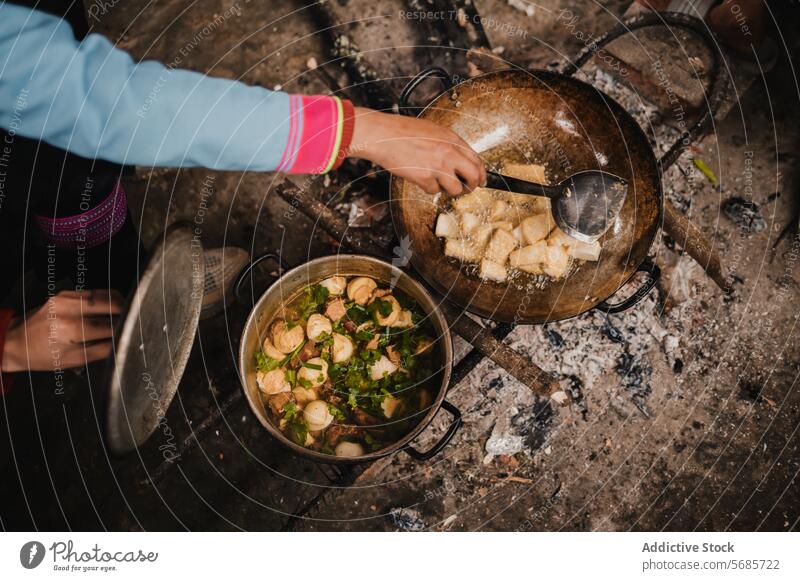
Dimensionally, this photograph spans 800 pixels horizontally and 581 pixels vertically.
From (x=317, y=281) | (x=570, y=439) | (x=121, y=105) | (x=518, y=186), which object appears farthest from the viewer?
(x=570, y=439)

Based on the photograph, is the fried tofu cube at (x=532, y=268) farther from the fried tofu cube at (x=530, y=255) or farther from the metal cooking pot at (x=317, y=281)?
the metal cooking pot at (x=317, y=281)

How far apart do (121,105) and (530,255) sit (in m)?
0.90

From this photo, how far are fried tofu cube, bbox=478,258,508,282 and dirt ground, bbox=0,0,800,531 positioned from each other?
301 millimetres

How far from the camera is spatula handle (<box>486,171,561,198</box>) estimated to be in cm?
113

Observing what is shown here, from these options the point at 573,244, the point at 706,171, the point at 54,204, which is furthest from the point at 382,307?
the point at 706,171

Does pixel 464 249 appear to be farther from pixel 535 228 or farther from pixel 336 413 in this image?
pixel 336 413

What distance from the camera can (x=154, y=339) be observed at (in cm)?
93

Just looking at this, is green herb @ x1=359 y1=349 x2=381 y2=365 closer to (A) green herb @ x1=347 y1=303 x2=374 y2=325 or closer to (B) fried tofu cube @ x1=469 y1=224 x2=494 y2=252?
(A) green herb @ x1=347 y1=303 x2=374 y2=325

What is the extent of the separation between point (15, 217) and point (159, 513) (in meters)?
0.90
